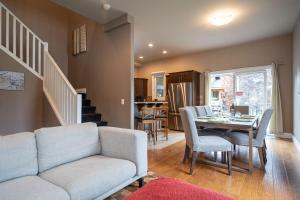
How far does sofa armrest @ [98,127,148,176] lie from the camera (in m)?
1.92

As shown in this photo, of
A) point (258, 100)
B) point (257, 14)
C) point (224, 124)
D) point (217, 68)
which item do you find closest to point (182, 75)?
point (217, 68)

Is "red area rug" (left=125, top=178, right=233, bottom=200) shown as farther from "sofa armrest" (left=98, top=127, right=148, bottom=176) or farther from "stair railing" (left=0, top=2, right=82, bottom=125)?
"stair railing" (left=0, top=2, right=82, bottom=125)

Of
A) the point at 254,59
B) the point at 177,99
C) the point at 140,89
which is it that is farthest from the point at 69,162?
the point at 140,89

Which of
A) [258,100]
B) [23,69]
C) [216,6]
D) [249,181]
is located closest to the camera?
[249,181]

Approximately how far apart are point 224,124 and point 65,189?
225cm

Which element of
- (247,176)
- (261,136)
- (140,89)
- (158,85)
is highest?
(158,85)

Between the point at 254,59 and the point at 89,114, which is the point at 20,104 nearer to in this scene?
the point at 89,114

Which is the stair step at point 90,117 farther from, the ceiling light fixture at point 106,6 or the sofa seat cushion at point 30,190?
the sofa seat cushion at point 30,190

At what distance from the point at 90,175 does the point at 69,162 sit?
19.2 inches

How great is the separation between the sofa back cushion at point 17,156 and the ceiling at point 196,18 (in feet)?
9.17

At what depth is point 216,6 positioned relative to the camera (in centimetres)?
331

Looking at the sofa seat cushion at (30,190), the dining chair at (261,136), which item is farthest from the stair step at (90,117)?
the dining chair at (261,136)

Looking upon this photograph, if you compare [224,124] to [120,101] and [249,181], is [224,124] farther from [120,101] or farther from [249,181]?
[120,101]

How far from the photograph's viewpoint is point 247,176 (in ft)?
8.02
